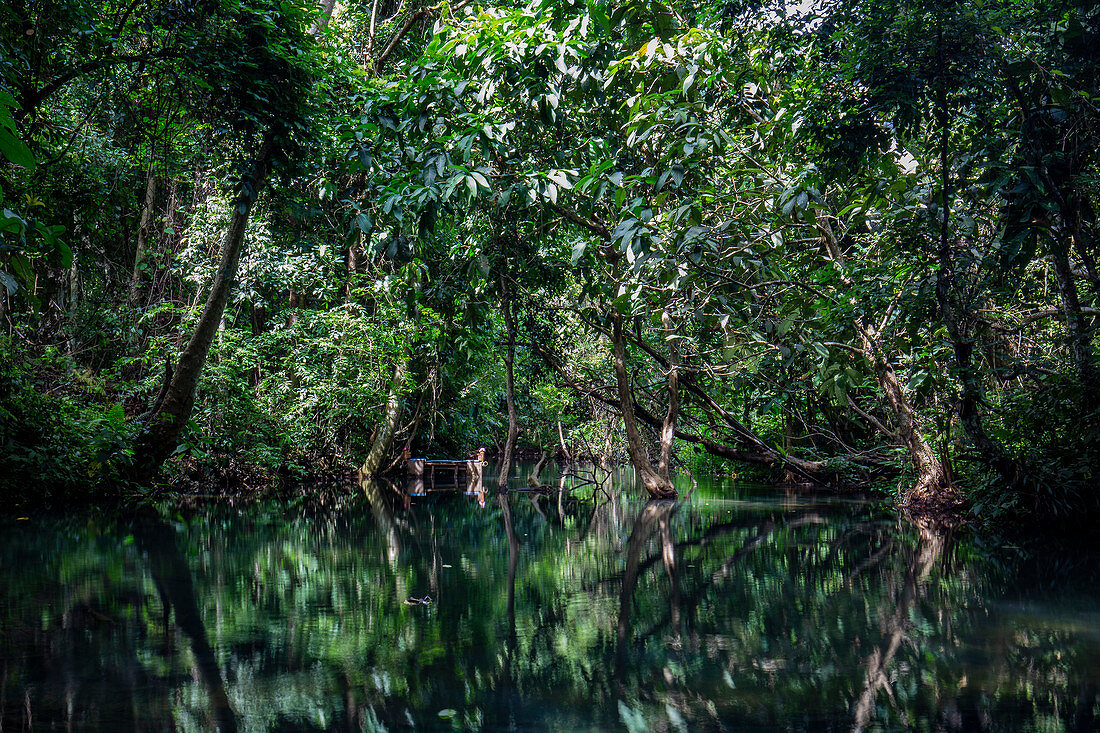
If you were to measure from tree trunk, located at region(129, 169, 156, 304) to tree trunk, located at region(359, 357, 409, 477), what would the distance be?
16.1 ft

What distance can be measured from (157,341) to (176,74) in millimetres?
5626

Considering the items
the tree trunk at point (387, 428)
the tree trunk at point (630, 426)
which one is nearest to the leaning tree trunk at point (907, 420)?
the tree trunk at point (630, 426)

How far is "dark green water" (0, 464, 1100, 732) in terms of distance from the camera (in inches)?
93.8

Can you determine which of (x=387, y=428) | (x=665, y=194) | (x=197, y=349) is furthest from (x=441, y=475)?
(x=665, y=194)

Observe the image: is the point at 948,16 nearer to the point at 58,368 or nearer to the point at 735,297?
the point at 735,297

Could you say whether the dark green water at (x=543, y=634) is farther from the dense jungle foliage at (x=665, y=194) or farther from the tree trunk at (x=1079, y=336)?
the dense jungle foliage at (x=665, y=194)

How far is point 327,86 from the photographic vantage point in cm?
891

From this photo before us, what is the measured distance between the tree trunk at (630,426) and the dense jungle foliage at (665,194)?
0.06 m

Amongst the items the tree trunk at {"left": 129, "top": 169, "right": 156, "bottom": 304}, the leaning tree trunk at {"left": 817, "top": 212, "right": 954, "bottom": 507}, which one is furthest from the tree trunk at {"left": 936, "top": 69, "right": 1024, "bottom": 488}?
the tree trunk at {"left": 129, "top": 169, "right": 156, "bottom": 304}

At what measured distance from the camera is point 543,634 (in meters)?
3.35

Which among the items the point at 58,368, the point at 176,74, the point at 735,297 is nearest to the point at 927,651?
the point at 735,297

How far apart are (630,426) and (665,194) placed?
5.15 m

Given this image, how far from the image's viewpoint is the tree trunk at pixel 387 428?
14.0 meters

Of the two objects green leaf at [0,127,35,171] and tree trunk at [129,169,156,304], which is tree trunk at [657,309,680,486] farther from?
tree trunk at [129,169,156,304]
